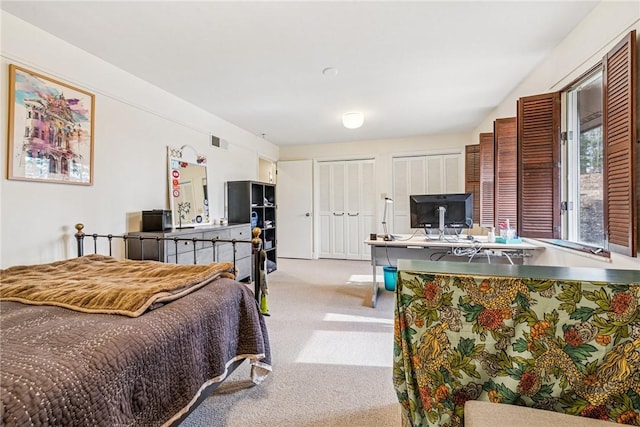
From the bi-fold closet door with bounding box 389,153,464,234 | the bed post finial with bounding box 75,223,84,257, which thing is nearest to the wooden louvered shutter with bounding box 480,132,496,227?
the bi-fold closet door with bounding box 389,153,464,234

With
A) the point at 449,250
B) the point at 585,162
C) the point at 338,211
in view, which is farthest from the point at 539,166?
the point at 338,211

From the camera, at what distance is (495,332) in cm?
111

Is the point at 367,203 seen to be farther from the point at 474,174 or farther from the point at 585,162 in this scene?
the point at 585,162

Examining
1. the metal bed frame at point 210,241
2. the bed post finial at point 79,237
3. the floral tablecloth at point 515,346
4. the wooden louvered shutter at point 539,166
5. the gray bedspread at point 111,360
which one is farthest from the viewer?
the wooden louvered shutter at point 539,166

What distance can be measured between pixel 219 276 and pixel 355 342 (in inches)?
52.8

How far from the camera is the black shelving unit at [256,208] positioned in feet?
14.6

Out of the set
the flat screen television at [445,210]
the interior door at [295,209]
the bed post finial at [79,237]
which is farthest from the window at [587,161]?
the interior door at [295,209]

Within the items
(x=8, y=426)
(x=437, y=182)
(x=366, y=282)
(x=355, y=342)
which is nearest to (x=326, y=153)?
(x=437, y=182)

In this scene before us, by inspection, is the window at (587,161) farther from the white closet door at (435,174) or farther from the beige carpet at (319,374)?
the white closet door at (435,174)

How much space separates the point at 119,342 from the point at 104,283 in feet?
2.43

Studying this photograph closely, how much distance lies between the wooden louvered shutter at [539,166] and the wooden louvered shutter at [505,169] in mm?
572

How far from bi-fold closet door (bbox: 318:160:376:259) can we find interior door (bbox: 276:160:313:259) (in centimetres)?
27

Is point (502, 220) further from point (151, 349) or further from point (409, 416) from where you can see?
point (151, 349)

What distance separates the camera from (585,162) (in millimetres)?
2355
